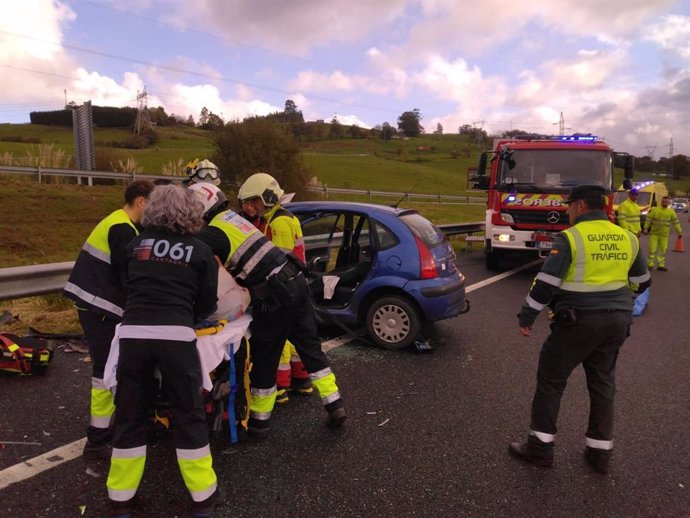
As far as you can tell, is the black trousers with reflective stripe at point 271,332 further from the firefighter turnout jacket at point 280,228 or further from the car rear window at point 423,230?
the car rear window at point 423,230

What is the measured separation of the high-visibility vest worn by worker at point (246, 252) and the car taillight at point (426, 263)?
2282mm

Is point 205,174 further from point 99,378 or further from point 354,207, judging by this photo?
point 354,207

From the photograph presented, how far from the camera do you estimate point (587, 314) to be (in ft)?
10.1

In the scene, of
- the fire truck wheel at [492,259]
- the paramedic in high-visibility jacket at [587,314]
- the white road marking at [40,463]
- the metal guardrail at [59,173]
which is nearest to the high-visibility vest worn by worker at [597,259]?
the paramedic in high-visibility jacket at [587,314]

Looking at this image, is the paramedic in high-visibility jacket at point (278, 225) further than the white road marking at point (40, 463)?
Yes

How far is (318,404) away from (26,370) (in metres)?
2.45

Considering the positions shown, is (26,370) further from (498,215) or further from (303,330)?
(498,215)

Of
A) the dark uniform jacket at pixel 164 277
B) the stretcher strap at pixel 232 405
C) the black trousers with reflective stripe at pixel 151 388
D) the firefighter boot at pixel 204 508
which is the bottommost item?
the firefighter boot at pixel 204 508

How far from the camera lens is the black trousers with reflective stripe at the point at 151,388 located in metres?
2.49

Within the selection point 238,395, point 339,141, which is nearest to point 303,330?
point 238,395

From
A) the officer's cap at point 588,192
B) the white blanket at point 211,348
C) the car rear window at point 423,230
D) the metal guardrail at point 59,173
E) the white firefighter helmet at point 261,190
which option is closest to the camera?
the white blanket at point 211,348

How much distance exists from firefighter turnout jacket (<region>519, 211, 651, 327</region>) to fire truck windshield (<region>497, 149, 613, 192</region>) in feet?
22.7

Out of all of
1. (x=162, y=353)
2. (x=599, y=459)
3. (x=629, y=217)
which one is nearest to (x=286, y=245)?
(x=162, y=353)

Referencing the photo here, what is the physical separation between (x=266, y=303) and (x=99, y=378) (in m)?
1.13
